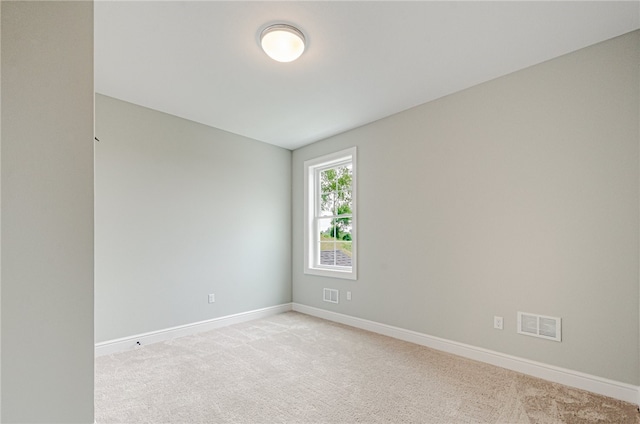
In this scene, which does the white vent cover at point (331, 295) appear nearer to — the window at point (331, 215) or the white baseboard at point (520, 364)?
the window at point (331, 215)

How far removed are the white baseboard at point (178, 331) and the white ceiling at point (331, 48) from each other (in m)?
2.51

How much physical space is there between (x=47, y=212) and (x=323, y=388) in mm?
2170

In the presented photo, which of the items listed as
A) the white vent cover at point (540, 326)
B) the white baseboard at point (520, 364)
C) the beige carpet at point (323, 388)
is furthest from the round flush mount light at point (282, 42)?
the white baseboard at point (520, 364)

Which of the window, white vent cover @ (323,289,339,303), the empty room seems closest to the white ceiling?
the empty room

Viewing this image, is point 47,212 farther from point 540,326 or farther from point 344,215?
point 344,215

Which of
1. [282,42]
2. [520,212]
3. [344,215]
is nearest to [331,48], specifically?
[282,42]

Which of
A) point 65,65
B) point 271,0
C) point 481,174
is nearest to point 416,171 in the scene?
point 481,174

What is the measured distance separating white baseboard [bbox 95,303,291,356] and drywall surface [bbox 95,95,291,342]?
62mm

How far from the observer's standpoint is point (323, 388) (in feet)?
8.03

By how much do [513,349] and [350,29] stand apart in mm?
2936

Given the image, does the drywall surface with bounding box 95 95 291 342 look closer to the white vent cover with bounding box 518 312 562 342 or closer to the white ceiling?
the white ceiling

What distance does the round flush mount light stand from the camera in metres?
2.20

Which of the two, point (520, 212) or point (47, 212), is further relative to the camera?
point (520, 212)

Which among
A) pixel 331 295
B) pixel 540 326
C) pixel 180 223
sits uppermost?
pixel 180 223
